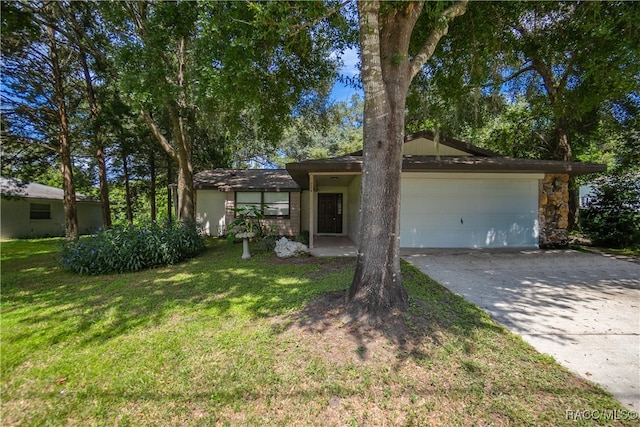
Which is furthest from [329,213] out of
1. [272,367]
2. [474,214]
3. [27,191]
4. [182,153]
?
[27,191]

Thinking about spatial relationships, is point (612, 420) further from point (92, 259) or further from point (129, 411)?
point (92, 259)

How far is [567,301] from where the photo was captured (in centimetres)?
420

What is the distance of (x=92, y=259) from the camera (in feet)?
20.7

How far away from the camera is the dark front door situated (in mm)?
14492

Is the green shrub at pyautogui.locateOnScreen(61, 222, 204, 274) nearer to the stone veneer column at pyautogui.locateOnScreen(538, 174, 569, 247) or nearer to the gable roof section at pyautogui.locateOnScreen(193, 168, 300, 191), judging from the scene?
the gable roof section at pyautogui.locateOnScreen(193, 168, 300, 191)

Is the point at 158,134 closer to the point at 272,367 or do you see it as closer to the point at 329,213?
the point at 329,213

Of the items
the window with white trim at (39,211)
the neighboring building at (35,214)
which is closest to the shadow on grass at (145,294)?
the neighboring building at (35,214)

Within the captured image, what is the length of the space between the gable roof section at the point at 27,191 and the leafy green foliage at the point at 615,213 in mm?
20483

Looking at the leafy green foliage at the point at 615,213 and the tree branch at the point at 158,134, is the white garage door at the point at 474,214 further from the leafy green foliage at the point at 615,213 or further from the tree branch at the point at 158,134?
the tree branch at the point at 158,134

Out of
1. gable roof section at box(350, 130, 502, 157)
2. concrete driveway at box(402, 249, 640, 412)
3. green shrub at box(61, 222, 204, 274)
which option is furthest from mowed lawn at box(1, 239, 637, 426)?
gable roof section at box(350, 130, 502, 157)

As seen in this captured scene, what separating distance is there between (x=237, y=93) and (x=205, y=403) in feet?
15.3

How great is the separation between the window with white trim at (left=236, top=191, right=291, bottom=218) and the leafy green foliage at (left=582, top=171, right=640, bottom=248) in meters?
11.4

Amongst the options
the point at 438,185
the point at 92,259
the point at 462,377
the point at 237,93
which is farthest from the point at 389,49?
the point at 92,259

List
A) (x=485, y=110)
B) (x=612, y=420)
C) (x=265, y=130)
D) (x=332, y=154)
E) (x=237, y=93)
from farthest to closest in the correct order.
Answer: (x=332, y=154)
(x=485, y=110)
(x=265, y=130)
(x=237, y=93)
(x=612, y=420)
